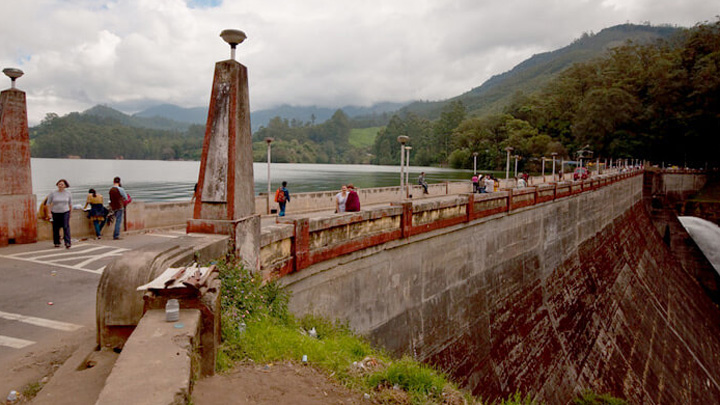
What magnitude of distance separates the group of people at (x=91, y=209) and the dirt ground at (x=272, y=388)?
29.7 ft

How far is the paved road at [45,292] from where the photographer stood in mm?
5590

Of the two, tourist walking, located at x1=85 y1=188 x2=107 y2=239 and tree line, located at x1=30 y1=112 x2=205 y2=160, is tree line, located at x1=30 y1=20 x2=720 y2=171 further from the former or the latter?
tourist walking, located at x1=85 y1=188 x2=107 y2=239

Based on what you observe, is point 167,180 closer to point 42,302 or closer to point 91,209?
point 91,209

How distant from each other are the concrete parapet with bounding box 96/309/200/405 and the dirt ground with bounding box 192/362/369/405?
26 cm

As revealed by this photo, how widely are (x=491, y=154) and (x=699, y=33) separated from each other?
5437cm

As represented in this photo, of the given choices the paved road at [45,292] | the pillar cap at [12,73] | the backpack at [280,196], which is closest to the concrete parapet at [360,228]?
the paved road at [45,292]

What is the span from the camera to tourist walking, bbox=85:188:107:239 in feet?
40.8

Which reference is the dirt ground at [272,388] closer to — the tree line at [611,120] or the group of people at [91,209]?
the group of people at [91,209]

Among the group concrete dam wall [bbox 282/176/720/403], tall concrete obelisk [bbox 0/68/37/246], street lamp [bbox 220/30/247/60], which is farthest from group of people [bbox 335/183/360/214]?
tall concrete obelisk [bbox 0/68/37/246]

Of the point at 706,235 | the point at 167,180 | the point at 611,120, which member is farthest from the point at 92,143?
the point at 706,235

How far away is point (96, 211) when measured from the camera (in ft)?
41.2

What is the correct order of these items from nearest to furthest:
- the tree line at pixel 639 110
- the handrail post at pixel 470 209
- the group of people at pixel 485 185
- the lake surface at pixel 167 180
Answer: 1. the handrail post at pixel 470 209
2. the group of people at pixel 485 185
3. the tree line at pixel 639 110
4. the lake surface at pixel 167 180

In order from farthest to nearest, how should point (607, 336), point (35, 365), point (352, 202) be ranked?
point (607, 336) < point (352, 202) < point (35, 365)

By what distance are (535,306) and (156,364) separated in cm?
1709
